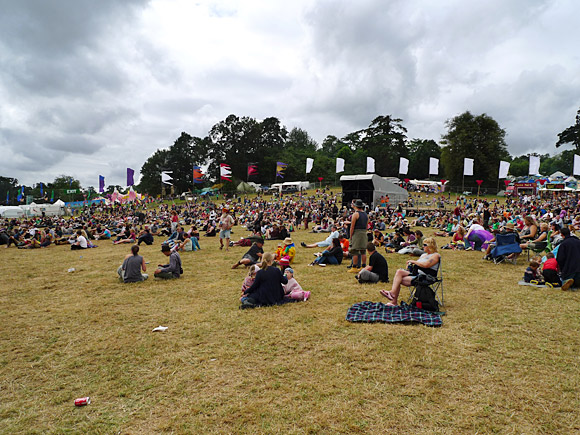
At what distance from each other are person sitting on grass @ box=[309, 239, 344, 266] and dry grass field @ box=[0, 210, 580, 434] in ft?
9.35

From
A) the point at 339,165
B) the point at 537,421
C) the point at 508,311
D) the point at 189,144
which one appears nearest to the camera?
the point at 537,421

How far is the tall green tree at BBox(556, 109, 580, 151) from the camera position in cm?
6168

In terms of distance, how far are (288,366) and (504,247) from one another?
8.46m

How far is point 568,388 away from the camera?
321 cm

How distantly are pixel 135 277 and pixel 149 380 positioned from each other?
203 inches

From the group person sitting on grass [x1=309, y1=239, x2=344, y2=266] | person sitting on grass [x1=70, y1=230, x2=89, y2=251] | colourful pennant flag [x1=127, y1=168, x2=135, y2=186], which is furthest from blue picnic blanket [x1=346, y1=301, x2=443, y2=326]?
colourful pennant flag [x1=127, y1=168, x2=135, y2=186]

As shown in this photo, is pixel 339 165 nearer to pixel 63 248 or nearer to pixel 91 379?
pixel 63 248

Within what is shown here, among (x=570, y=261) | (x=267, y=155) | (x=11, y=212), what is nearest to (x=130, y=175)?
(x=11, y=212)

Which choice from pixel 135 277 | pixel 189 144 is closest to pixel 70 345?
pixel 135 277

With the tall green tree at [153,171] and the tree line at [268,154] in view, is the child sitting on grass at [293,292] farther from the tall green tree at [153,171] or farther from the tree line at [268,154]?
the tall green tree at [153,171]

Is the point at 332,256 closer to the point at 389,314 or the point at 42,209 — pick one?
the point at 389,314

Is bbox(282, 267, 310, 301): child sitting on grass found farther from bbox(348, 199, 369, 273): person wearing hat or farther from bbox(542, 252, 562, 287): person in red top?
bbox(542, 252, 562, 287): person in red top

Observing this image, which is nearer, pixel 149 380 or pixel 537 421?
pixel 537 421

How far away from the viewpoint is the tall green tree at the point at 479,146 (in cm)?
5150
